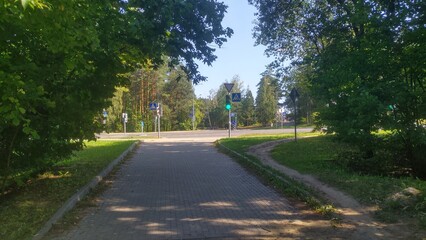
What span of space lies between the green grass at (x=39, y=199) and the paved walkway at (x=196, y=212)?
714mm

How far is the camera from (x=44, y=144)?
9.81 metres

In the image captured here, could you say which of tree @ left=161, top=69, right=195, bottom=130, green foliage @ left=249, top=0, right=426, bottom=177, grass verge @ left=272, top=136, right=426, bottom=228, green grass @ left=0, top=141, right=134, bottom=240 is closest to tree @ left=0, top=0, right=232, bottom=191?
green grass @ left=0, top=141, right=134, bottom=240

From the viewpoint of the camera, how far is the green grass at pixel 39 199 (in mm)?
6743

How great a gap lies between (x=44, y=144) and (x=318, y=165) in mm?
8132

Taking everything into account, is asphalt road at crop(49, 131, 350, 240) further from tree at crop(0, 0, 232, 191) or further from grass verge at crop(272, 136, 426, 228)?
tree at crop(0, 0, 232, 191)

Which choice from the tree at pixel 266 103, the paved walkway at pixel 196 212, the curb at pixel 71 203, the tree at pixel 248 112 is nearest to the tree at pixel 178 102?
the tree at pixel 266 103

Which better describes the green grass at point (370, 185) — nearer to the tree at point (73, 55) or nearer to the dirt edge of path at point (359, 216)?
the dirt edge of path at point (359, 216)

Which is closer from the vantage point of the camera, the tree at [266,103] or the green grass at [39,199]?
the green grass at [39,199]

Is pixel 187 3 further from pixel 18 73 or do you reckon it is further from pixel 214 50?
pixel 18 73

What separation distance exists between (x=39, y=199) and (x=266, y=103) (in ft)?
249

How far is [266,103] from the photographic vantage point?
274 feet

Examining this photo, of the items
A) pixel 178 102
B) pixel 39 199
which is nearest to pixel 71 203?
pixel 39 199

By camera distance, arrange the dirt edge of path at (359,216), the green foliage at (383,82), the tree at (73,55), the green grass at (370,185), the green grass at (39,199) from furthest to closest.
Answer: the green foliage at (383,82) → the green grass at (370,185) → the green grass at (39,199) → the tree at (73,55) → the dirt edge of path at (359,216)

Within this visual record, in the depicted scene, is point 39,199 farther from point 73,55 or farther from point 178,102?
point 178,102
